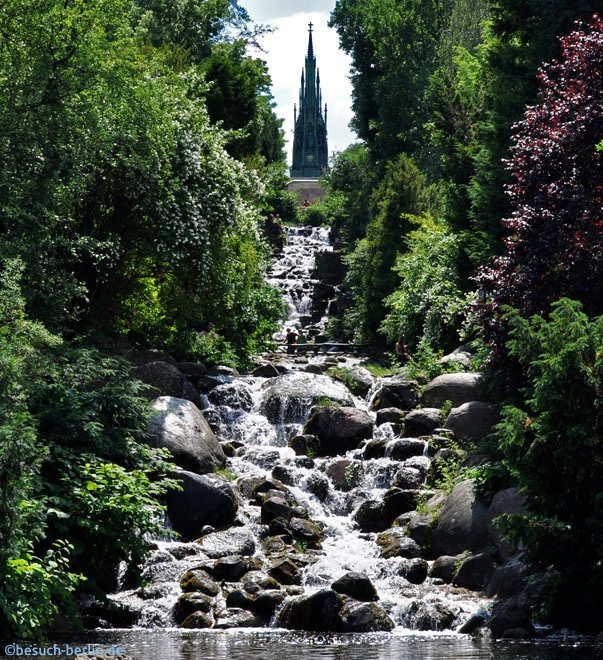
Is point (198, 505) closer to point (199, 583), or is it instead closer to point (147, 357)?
point (199, 583)

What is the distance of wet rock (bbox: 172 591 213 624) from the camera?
16906mm

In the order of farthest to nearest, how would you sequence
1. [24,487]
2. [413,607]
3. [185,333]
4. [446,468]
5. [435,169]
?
[435,169]
[185,333]
[446,468]
[413,607]
[24,487]

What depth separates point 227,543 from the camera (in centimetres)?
1973

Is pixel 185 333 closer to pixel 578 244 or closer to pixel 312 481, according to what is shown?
pixel 312 481

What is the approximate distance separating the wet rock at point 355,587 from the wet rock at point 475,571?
1.65 meters

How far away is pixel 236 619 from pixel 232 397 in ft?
40.3

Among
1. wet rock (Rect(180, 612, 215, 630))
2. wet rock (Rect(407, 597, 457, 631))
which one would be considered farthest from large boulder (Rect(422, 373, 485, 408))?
wet rock (Rect(180, 612, 215, 630))

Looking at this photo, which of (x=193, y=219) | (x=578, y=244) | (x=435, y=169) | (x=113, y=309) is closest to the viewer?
(x=578, y=244)

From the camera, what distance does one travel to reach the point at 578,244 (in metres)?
19.6

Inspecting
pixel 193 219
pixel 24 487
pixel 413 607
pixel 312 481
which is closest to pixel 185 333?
pixel 193 219

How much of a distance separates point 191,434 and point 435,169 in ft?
101

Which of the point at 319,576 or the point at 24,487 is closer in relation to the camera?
the point at 24,487

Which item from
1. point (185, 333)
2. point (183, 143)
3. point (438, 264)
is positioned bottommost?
point (185, 333)

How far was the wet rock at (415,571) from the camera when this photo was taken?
18.5 m
